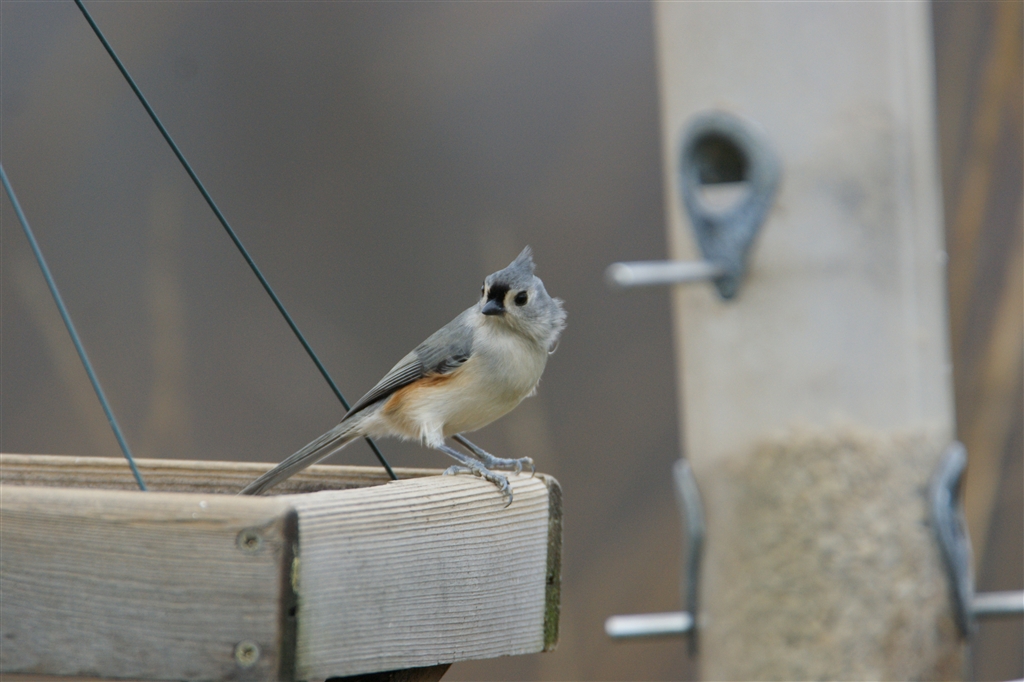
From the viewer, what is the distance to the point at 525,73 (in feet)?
16.0

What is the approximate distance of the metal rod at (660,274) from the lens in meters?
2.55

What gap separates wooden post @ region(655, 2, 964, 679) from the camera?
9.34ft

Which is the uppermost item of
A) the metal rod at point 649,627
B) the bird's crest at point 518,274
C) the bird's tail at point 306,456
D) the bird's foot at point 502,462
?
the bird's crest at point 518,274

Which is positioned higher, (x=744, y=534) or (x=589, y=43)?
(x=589, y=43)

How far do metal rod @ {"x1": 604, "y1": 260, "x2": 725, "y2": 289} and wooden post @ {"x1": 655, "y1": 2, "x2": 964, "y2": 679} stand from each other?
12 centimetres

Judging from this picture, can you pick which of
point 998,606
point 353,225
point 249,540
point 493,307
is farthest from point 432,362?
point 353,225

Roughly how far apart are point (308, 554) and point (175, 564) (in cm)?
19

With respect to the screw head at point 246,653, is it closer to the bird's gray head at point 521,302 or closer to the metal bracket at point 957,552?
the bird's gray head at point 521,302

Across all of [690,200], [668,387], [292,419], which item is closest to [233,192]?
[292,419]

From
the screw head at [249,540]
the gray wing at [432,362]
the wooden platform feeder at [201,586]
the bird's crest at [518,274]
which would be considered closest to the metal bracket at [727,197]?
the bird's crest at [518,274]

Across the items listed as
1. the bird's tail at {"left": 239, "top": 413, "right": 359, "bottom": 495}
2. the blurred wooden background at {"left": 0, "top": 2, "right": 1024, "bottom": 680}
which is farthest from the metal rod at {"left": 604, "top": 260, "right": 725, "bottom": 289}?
the blurred wooden background at {"left": 0, "top": 2, "right": 1024, "bottom": 680}

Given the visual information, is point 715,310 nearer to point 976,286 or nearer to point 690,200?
point 690,200

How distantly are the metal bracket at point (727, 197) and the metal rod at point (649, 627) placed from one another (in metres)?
0.89

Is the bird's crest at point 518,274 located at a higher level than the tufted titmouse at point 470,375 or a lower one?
higher
